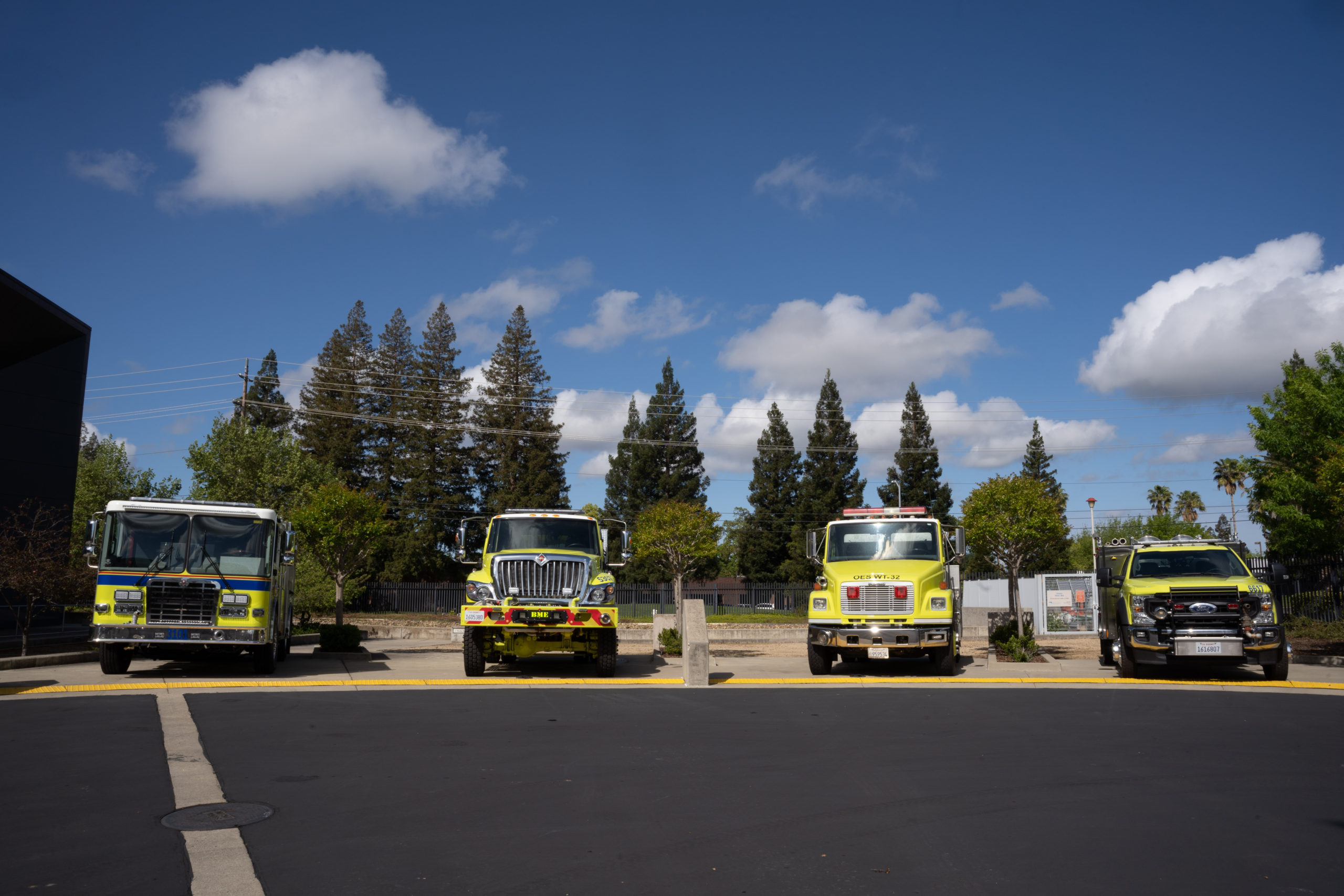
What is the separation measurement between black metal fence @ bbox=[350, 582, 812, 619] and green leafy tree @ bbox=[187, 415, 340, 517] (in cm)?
578

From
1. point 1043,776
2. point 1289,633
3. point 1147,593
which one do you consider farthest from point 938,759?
point 1289,633

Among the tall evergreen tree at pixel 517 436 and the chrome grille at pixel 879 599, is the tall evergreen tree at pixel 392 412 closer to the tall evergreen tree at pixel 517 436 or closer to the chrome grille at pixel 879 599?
the tall evergreen tree at pixel 517 436

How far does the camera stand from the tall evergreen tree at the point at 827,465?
67438 millimetres

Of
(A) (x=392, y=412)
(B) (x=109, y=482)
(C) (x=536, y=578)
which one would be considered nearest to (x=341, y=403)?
(A) (x=392, y=412)

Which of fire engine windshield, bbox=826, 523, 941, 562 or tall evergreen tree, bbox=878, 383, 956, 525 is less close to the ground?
tall evergreen tree, bbox=878, 383, 956, 525

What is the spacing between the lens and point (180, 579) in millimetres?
14547

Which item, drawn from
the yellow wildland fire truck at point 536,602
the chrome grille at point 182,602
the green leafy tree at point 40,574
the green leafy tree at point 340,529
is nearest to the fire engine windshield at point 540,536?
the yellow wildland fire truck at point 536,602

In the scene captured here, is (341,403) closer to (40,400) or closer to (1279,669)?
(40,400)

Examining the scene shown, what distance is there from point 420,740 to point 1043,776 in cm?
549

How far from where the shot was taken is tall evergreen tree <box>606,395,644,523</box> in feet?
231

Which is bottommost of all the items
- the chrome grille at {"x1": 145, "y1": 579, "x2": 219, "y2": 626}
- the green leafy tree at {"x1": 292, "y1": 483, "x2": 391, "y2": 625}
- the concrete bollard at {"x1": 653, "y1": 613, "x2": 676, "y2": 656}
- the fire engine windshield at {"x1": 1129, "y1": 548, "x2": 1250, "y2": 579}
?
the concrete bollard at {"x1": 653, "y1": 613, "x2": 676, "y2": 656}

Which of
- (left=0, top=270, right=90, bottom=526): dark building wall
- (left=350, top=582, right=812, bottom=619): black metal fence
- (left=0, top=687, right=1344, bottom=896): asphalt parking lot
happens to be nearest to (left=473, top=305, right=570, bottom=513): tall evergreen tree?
(left=350, top=582, right=812, bottom=619): black metal fence

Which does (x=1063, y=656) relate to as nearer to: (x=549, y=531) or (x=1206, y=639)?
(x=1206, y=639)

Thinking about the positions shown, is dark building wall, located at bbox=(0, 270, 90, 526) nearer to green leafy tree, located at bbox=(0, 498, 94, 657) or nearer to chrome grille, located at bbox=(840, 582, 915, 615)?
green leafy tree, located at bbox=(0, 498, 94, 657)
